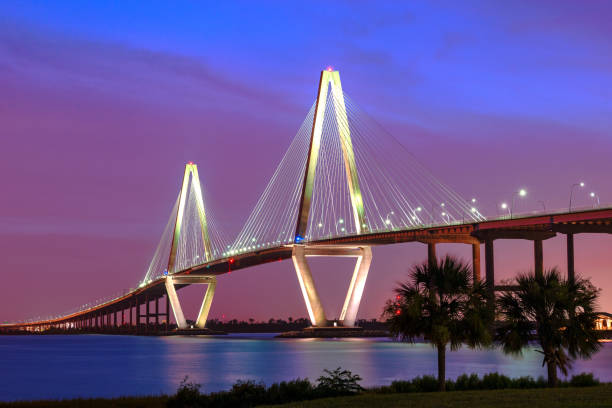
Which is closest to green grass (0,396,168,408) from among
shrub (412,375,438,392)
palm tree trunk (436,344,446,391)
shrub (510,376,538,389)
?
shrub (412,375,438,392)

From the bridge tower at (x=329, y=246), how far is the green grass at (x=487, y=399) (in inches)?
2391

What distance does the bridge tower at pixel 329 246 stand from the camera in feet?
285

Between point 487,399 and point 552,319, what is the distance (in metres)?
5.57

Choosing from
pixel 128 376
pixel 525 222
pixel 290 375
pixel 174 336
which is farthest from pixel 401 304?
pixel 174 336

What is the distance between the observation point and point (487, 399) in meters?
23.5

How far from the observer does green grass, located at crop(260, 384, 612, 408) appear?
2203cm

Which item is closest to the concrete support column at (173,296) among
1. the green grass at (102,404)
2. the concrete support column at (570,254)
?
the concrete support column at (570,254)

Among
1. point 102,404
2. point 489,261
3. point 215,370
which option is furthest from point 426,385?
point 489,261

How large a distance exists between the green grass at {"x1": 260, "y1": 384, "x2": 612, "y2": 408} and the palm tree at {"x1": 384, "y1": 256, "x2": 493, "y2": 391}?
252cm

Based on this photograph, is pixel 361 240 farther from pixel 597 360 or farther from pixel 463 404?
pixel 463 404

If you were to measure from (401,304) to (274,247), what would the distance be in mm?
70289

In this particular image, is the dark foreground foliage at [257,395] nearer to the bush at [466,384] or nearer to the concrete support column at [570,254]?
the bush at [466,384]

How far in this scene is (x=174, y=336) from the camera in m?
164

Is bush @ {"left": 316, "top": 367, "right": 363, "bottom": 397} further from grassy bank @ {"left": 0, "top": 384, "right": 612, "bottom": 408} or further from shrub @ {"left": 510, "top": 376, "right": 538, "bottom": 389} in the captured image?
shrub @ {"left": 510, "top": 376, "right": 538, "bottom": 389}
